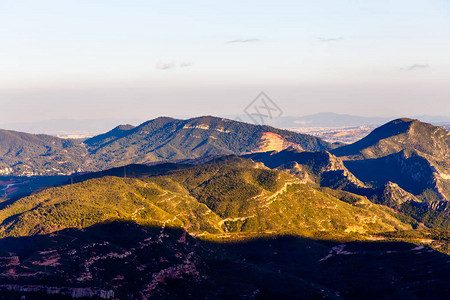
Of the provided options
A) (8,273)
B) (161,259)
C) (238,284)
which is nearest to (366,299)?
(238,284)

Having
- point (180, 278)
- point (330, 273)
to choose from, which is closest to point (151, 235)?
point (180, 278)

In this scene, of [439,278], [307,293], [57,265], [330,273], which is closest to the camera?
[57,265]

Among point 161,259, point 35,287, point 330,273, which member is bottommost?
point 330,273

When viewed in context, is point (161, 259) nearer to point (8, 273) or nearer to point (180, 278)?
point (180, 278)

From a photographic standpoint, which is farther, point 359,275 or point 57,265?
point 359,275

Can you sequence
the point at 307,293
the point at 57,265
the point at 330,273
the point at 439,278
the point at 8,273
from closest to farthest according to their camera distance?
the point at 8,273 < the point at 57,265 < the point at 307,293 < the point at 439,278 < the point at 330,273

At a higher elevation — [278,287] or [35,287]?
[35,287]

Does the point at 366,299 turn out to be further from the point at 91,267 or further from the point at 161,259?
the point at 91,267
